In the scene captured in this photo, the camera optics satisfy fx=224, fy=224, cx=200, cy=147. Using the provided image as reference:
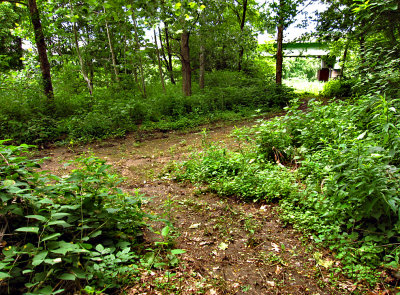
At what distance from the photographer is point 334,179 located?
249 centimetres

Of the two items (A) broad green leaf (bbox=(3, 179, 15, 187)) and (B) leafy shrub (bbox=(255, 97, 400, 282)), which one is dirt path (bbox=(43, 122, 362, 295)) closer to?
(B) leafy shrub (bbox=(255, 97, 400, 282))

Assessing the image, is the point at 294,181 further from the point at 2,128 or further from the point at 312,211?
the point at 2,128

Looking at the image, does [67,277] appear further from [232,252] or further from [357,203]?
[357,203]

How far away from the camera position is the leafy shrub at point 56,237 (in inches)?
58.0

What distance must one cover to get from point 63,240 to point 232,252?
1.56 m

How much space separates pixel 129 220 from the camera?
2.31m

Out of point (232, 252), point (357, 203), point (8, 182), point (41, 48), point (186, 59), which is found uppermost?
point (41, 48)

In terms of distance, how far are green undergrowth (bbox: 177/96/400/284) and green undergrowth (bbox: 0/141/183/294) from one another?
1575mm

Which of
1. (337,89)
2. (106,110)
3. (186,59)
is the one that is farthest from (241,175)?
(337,89)

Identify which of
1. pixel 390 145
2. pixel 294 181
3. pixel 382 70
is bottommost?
pixel 294 181

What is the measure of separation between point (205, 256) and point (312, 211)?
54.2 inches

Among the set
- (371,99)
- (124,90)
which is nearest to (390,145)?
(371,99)

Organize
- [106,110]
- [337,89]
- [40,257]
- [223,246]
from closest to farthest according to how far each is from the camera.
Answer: [40,257]
[223,246]
[106,110]
[337,89]

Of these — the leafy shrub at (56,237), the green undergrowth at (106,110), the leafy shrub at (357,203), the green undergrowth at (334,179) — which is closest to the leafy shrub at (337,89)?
the green undergrowth at (106,110)
